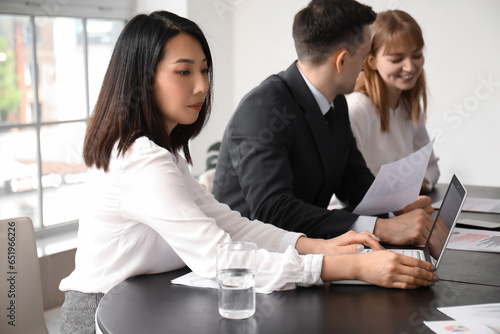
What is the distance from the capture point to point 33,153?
3.18 metres

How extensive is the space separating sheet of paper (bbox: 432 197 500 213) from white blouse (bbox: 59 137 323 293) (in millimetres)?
1099

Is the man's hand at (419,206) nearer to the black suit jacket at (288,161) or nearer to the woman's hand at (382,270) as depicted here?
the black suit jacket at (288,161)

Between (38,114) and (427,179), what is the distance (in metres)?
2.11

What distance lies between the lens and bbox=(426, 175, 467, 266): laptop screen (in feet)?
4.47

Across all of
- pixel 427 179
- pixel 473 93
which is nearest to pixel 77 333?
pixel 427 179

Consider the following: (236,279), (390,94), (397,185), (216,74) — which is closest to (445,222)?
(397,185)

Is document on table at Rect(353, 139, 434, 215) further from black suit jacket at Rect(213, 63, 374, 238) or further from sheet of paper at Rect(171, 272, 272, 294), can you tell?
sheet of paper at Rect(171, 272, 272, 294)

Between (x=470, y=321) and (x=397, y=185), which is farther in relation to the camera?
(x=397, y=185)

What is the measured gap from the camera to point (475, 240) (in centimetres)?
174

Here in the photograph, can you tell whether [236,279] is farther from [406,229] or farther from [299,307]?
[406,229]

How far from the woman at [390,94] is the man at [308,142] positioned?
1.25 feet

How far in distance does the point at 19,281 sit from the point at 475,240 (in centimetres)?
139

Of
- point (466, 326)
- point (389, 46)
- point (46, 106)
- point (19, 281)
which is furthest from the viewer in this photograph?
point (46, 106)

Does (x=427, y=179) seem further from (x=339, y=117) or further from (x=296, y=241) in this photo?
(x=296, y=241)
